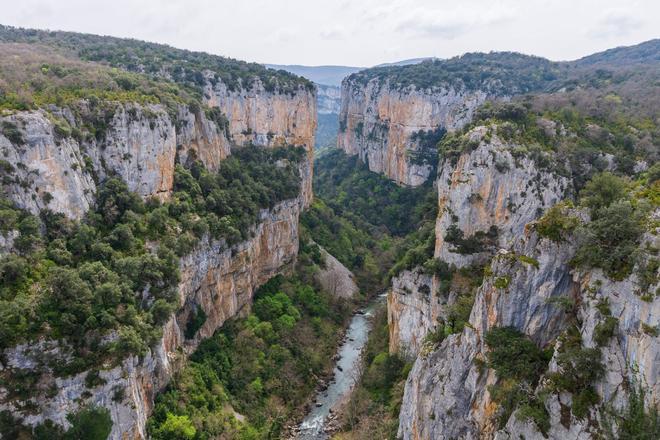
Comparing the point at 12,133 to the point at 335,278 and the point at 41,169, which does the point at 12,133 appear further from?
the point at 335,278

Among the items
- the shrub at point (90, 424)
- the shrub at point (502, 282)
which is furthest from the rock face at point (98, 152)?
the shrub at point (502, 282)

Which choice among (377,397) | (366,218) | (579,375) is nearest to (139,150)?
(377,397)

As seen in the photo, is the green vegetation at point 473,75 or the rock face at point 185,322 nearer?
the rock face at point 185,322

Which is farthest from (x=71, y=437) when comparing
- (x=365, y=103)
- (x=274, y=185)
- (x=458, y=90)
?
(x=365, y=103)

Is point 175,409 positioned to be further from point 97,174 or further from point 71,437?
point 97,174

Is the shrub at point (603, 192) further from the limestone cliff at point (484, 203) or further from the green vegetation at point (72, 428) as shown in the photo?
the green vegetation at point (72, 428)

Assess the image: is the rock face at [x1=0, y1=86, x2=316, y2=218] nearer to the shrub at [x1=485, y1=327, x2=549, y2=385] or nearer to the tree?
the tree
